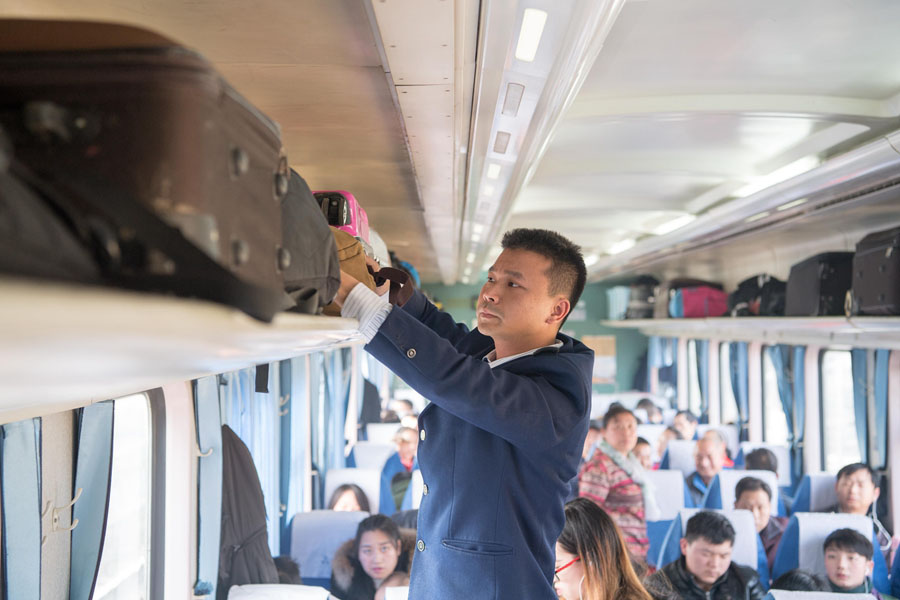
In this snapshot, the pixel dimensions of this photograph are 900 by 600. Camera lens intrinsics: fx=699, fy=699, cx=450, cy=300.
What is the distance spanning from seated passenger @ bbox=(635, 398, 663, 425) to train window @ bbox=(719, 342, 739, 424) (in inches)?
62.2

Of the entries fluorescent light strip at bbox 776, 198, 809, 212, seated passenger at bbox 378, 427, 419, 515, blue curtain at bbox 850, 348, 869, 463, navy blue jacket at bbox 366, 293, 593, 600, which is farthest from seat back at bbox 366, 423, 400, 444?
navy blue jacket at bbox 366, 293, 593, 600

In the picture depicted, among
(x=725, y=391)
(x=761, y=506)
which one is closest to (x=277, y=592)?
(x=761, y=506)

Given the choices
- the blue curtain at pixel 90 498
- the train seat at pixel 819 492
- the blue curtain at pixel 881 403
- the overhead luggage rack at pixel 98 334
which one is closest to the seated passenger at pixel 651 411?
the blue curtain at pixel 881 403

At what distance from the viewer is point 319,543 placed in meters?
4.58

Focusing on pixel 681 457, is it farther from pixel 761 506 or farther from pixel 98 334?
pixel 98 334

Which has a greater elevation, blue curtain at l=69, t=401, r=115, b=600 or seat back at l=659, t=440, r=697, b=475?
blue curtain at l=69, t=401, r=115, b=600

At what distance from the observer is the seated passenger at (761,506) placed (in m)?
5.75

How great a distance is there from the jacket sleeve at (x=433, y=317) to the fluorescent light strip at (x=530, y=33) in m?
0.92

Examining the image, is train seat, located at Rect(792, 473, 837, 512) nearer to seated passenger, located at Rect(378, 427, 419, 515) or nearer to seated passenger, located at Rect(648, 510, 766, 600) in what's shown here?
seated passenger, located at Rect(648, 510, 766, 600)

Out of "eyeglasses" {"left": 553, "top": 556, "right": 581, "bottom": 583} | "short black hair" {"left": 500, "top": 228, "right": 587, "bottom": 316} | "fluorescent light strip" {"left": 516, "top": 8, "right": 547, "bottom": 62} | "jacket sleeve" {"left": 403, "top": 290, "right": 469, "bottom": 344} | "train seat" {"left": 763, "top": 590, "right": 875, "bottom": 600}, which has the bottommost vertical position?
"train seat" {"left": 763, "top": 590, "right": 875, "bottom": 600}

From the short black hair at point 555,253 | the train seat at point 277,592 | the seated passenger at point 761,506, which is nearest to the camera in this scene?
the short black hair at point 555,253

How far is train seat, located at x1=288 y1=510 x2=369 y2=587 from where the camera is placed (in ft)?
15.0

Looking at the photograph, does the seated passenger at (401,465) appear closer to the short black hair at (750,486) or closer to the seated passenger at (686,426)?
the short black hair at (750,486)

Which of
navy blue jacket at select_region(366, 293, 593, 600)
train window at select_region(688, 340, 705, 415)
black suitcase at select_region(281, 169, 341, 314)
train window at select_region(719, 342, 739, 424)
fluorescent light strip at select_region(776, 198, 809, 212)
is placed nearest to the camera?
black suitcase at select_region(281, 169, 341, 314)
